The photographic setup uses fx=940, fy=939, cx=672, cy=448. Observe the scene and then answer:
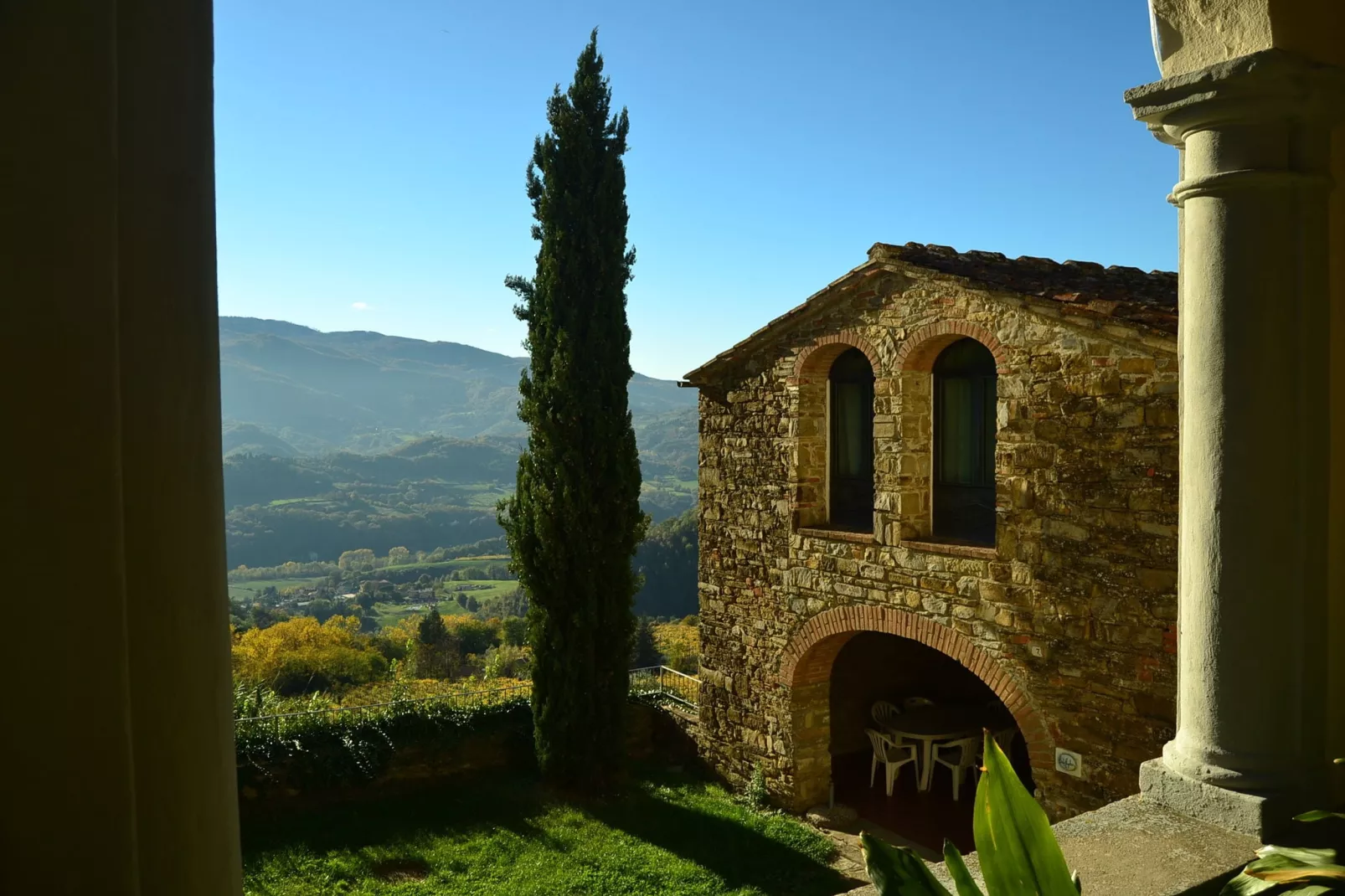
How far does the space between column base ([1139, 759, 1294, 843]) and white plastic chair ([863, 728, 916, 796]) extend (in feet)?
24.1

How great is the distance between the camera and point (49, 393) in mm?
1082

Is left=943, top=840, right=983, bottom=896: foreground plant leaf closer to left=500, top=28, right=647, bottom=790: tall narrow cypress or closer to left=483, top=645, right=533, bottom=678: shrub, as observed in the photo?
left=500, top=28, right=647, bottom=790: tall narrow cypress

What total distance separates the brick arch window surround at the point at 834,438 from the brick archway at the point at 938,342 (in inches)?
33.0

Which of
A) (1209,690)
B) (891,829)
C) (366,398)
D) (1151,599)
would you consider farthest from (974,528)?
(366,398)

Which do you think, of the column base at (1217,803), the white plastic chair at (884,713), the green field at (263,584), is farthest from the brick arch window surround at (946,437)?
the green field at (263,584)

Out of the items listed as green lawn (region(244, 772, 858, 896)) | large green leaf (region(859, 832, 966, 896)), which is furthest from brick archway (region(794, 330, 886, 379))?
large green leaf (region(859, 832, 966, 896))

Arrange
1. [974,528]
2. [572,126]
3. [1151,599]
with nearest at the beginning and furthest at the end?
[1151,599] → [974,528] → [572,126]

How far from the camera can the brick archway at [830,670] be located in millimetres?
7754

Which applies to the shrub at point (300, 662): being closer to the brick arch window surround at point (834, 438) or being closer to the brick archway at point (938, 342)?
the brick arch window surround at point (834, 438)

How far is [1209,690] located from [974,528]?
19.4ft

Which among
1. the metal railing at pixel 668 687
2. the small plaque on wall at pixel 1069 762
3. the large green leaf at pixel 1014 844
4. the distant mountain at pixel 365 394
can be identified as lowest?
the metal railing at pixel 668 687

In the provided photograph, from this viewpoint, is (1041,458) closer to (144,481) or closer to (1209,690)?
(1209,690)

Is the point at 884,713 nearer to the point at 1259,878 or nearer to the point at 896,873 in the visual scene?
the point at 1259,878

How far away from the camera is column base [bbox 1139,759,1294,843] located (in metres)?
2.75
